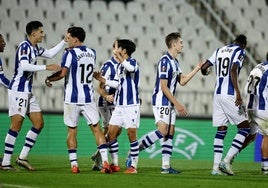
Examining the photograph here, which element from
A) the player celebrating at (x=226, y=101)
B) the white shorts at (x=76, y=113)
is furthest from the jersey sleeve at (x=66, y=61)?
the player celebrating at (x=226, y=101)

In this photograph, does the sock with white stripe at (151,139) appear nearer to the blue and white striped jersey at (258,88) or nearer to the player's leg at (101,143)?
the player's leg at (101,143)

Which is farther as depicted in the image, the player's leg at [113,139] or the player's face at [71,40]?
the player's leg at [113,139]

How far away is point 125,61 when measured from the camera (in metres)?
14.2

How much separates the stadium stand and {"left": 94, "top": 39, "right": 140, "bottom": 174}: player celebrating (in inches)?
348

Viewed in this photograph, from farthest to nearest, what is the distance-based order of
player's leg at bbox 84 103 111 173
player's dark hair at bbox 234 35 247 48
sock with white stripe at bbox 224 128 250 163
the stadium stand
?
the stadium stand
sock with white stripe at bbox 224 128 250 163
player's dark hair at bbox 234 35 247 48
player's leg at bbox 84 103 111 173

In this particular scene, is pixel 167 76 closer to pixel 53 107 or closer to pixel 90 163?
pixel 90 163

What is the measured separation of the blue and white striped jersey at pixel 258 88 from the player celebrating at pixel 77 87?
2.99m

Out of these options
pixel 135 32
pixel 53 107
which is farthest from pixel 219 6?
pixel 53 107

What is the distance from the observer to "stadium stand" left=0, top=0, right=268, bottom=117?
25.1 meters

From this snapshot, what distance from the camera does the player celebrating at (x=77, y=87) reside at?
14.0 metres

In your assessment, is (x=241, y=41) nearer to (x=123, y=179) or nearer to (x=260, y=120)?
(x=260, y=120)

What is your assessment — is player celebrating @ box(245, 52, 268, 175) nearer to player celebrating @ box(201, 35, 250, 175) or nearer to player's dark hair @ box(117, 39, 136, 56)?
player celebrating @ box(201, 35, 250, 175)

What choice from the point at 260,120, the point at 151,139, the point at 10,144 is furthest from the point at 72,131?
the point at 260,120

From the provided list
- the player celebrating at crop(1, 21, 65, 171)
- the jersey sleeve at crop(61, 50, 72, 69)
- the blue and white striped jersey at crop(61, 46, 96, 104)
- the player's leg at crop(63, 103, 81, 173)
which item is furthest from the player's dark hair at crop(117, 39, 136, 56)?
the player celebrating at crop(1, 21, 65, 171)
